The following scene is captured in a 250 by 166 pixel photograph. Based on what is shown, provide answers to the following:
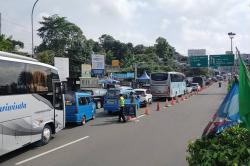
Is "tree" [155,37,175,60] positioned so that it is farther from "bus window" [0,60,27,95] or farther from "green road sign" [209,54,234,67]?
"bus window" [0,60,27,95]

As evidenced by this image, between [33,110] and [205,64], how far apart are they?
184ft

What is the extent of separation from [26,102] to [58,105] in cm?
308

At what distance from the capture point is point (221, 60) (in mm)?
64938

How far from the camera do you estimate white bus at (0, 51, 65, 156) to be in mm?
11617

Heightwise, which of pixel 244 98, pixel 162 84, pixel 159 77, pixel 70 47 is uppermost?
pixel 70 47

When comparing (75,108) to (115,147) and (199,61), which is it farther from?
(199,61)

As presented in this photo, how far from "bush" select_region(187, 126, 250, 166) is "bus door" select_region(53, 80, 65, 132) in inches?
386

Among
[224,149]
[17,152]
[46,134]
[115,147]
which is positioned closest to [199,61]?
[46,134]

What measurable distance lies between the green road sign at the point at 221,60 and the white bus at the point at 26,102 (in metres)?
51.7

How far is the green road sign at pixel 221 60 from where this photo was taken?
210ft

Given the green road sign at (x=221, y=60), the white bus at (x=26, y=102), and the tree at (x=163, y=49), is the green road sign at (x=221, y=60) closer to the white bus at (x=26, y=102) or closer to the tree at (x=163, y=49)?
the white bus at (x=26, y=102)

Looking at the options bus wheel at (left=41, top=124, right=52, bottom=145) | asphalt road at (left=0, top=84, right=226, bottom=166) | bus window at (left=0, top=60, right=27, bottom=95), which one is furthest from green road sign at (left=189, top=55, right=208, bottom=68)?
bus window at (left=0, top=60, right=27, bottom=95)

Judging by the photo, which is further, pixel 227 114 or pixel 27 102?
pixel 27 102

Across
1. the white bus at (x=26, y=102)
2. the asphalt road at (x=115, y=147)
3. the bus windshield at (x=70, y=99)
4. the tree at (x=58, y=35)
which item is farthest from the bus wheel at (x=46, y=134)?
the tree at (x=58, y=35)
